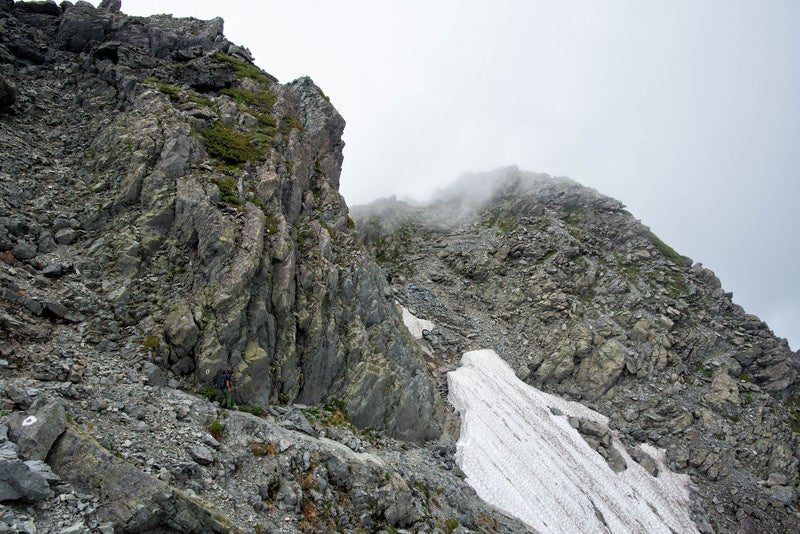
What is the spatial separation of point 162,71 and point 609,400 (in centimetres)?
5200

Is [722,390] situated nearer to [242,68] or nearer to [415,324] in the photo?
[415,324]

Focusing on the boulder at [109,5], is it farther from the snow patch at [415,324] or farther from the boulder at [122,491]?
the snow patch at [415,324]

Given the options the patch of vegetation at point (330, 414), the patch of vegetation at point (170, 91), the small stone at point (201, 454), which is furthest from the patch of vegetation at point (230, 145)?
the small stone at point (201, 454)

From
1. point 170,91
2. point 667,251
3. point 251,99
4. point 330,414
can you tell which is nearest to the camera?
point 330,414

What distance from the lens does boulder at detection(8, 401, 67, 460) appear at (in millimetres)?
9719

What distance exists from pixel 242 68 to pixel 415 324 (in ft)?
105

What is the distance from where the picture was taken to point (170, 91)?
1081 inches

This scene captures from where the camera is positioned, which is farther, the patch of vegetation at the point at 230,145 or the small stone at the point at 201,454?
the patch of vegetation at the point at 230,145

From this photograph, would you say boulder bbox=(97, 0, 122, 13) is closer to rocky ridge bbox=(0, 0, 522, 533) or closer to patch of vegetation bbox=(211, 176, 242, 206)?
rocky ridge bbox=(0, 0, 522, 533)

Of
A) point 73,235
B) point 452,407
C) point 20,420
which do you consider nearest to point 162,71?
point 73,235

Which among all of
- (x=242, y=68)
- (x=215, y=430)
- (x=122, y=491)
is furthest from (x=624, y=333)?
(x=122, y=491)

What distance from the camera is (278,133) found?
30016mm

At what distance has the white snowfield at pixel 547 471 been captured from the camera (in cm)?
2820

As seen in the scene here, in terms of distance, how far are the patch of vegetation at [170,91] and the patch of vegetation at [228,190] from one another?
357 inches
